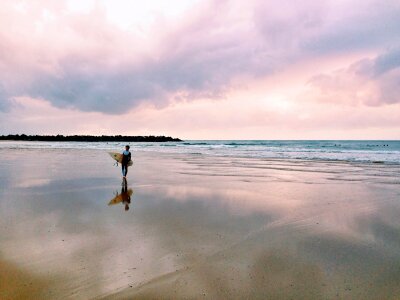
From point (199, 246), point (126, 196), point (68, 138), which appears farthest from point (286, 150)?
point (68, 138)

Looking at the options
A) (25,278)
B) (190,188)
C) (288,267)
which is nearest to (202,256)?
(288,267)

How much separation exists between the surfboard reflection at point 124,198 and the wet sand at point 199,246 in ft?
0.47

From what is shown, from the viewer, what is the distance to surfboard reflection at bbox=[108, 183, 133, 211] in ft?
32.6

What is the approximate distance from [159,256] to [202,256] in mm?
752

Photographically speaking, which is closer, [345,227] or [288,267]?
[288,267]

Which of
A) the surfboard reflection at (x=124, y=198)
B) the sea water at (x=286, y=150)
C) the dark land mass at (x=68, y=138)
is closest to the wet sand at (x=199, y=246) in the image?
the surfboard reflection at (x=124, y=198)

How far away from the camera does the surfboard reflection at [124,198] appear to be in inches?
391

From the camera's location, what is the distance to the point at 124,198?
10742 millimetres

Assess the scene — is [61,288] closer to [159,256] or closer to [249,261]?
[159,256]

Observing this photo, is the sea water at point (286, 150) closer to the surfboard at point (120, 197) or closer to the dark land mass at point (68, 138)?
the surfboard at point (120, 197)

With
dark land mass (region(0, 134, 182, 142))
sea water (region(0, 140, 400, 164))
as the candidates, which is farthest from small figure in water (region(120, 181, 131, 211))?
dark land mass (region(0, 134, 182, 142))

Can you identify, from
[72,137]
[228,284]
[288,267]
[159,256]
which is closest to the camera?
[228,284]

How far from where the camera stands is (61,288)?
4.44 m

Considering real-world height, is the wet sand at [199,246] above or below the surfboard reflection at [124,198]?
above
